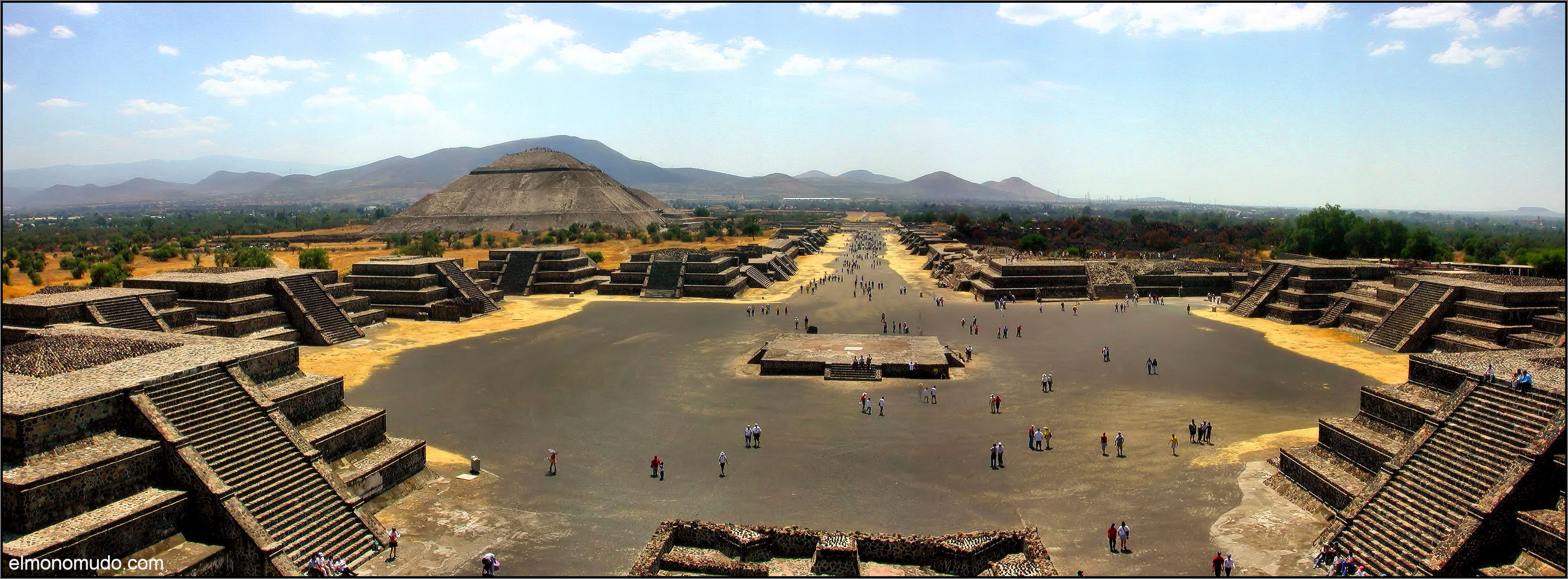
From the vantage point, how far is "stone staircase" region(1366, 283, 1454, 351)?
36.1 metres

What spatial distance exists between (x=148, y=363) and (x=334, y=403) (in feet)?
12.6

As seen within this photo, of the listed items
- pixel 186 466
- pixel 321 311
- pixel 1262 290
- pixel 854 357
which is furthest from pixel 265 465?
pixel 1262 290

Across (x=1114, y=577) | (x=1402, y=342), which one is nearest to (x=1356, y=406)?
(x=1402, y=342)

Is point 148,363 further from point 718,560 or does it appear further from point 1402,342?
point 1402,342

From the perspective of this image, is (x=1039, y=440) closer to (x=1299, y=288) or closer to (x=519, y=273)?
(x=1299, y=288)

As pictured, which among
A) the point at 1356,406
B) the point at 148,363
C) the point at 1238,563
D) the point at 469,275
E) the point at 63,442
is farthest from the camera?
the point at 469,275

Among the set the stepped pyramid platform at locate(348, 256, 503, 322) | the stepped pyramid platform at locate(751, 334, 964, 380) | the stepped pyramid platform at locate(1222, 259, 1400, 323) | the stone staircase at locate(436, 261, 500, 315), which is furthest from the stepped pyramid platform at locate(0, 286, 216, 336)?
the stepped pyramid platform at locate(1222, 259, 1400, 323)

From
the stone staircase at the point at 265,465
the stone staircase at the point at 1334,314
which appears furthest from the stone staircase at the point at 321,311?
the stone staircase at the point at 1334,314

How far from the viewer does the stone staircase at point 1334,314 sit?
43.3 m

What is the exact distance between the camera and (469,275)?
5550 centimetres

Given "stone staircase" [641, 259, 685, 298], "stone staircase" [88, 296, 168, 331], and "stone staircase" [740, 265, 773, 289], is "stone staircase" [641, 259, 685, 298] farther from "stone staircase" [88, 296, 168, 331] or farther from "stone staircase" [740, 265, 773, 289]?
"stone staircase" [88, 296, 168, 331]

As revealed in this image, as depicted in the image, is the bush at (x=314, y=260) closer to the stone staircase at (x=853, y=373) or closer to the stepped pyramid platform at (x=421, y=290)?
the stepped pyramid platform at (x=421, y=290)

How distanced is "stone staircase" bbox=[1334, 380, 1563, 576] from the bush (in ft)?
223

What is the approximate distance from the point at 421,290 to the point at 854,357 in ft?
94.0
